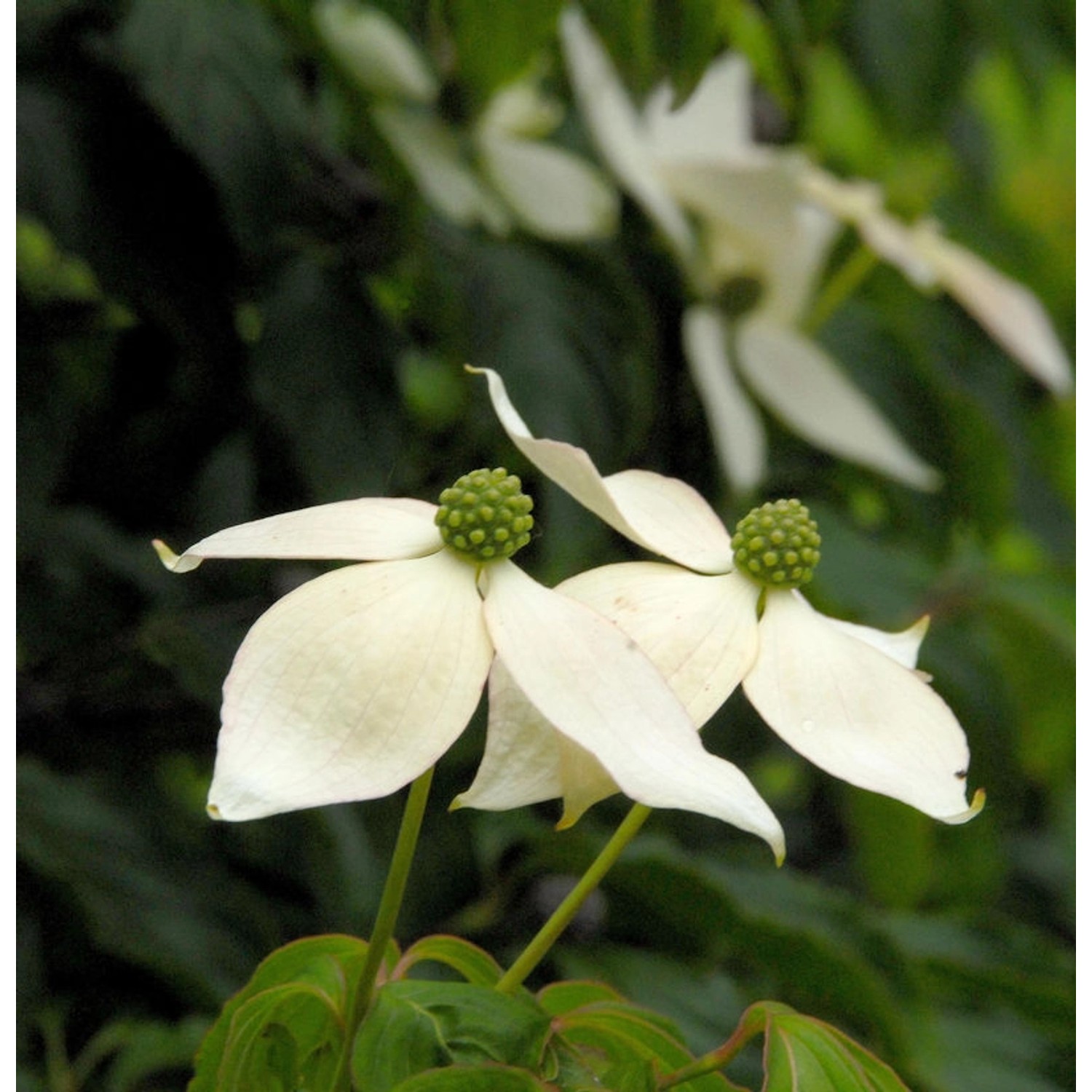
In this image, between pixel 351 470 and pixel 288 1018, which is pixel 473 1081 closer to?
pixel 288 1018

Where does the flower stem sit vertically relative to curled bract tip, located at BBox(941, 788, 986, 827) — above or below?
below

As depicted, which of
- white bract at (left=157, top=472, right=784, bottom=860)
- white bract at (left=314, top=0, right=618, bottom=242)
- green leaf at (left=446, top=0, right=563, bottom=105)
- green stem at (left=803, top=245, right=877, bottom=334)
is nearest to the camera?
white bract at (left=157, top=472, right=784, bottom=860)

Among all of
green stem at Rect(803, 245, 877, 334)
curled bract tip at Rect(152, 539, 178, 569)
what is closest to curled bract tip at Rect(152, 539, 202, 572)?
curled bract tip at Rect(152, 539, 178, 569)

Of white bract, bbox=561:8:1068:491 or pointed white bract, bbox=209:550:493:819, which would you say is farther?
white bract, bbox=561:8:1068:491

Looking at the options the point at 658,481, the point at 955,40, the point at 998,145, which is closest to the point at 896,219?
the point at 955,40

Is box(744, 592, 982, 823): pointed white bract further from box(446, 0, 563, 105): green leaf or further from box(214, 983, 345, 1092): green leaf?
box(446, 0, 563, 105): green leaf

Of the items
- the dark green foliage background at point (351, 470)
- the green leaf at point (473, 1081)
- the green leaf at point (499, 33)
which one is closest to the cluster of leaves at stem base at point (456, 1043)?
the green leaf at point (473, 1081)
